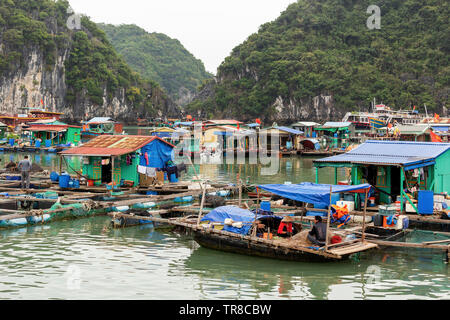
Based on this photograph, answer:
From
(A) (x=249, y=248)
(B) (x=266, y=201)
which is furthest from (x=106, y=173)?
(A) (x=249, y=248)

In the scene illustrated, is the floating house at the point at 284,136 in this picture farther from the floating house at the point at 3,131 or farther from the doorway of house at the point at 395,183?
the doorway of house at the point at 395,183

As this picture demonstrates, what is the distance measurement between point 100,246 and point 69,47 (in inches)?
4113

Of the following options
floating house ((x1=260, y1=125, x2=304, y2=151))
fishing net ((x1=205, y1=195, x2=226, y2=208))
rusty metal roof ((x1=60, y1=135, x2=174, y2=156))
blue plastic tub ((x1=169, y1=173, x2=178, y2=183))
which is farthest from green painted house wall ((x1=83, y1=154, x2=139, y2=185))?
floating house ((x1=260, y1=125, x2=304, y2=151))

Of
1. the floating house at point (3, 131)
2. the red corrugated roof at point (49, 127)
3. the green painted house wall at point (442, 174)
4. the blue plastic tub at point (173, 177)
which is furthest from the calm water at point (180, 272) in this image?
the floating house at point (3, 131)

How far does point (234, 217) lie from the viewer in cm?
1435

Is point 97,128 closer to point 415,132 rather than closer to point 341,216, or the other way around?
point 415,132

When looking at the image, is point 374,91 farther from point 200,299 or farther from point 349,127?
point 200,299

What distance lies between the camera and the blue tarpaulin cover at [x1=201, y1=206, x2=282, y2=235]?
45.3 feet

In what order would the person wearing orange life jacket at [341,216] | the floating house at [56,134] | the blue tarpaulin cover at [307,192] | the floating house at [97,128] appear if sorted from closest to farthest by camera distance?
the blue tarpaulin cover at [307,192]
the person wearing orange life jacket at [341,216]
the floating house at [56,134]
the floating house at [97,128]

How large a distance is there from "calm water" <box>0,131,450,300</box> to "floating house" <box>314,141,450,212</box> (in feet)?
9.57

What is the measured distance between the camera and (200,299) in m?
10.5

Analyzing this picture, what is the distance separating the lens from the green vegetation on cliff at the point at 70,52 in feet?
327

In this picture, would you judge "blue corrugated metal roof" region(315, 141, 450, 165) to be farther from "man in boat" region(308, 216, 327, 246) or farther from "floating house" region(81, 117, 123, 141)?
"floating house" region(81, 117, 123, 141)

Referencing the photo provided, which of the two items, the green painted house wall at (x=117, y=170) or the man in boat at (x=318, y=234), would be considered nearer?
the man in boat at (x=318, y=234)
